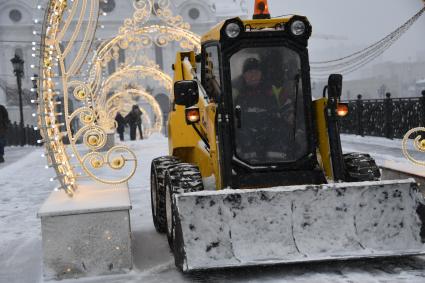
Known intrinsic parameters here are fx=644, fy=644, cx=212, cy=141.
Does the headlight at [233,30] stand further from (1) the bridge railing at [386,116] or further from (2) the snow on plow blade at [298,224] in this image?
(1) the bridge railing at [386,116]

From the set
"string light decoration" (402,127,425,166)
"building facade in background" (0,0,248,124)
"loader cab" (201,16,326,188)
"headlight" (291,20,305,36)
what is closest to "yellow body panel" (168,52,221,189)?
"loader cab" (201,16,326,188)

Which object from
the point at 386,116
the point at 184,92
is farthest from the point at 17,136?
the point at 184,92

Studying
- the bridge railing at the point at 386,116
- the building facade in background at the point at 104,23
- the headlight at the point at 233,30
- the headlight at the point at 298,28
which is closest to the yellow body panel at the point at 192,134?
the headlight at the point at 233,30

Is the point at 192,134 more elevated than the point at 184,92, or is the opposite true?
the point at 184,92

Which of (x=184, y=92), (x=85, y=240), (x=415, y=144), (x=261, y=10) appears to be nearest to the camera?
(x=85, y=240)

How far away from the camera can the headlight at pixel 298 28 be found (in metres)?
5.97

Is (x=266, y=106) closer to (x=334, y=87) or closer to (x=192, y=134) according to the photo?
(x=334, y=87)

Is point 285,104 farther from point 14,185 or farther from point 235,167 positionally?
point 14,185

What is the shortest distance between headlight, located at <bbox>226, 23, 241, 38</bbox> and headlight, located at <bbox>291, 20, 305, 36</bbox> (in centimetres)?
52

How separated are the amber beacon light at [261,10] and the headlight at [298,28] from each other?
58 centimetres

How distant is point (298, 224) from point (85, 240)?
6.07ft

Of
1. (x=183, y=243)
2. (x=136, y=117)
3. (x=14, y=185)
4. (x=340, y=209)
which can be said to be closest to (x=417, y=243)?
(x=340, y=209)

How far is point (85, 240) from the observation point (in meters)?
5.61

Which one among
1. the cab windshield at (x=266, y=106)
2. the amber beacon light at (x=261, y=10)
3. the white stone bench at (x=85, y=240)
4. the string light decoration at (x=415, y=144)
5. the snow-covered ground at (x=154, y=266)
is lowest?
the snow-covered ground at (x=154, y=266)
